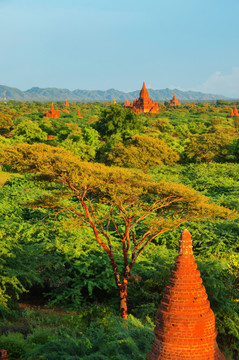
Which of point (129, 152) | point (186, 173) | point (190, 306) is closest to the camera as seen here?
point (190, 306)

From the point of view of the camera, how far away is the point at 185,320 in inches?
297

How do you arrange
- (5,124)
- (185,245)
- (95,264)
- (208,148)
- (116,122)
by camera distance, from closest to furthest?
(185,245)
(95,264)
(208,148)
(116,122)
(5,124)

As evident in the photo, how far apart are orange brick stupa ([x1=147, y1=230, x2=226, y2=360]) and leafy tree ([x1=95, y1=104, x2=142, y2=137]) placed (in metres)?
A: 57.2

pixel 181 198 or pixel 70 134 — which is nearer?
pixel 181 198

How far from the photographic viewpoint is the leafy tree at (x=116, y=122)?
214ft

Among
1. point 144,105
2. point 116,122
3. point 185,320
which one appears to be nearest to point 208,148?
point 116,122

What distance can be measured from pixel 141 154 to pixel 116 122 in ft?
64.5

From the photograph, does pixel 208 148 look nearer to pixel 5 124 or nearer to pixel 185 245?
pixel 5 124

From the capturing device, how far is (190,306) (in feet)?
25.1

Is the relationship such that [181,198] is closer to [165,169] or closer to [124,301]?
[124,301]

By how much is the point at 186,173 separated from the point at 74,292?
27.1m

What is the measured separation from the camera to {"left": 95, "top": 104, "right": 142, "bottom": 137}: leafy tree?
65.3 metres

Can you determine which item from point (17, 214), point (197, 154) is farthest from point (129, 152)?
point (17, 214)

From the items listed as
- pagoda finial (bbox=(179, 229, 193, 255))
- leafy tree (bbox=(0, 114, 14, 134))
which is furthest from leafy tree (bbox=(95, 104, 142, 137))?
pagoda finial (bbox=(179, 229, 193, 255))
